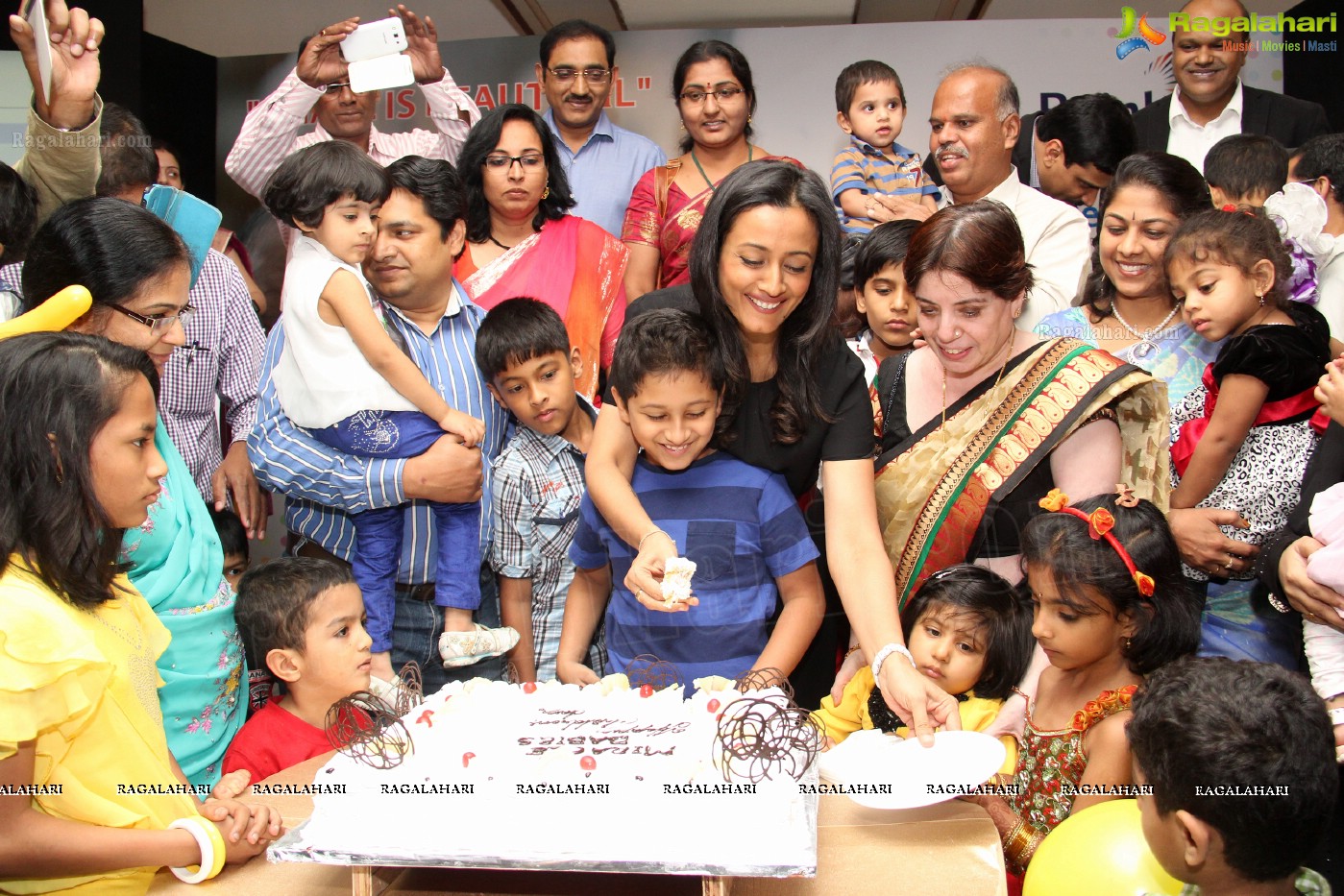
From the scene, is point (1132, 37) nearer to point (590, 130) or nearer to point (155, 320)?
point (590, 130)

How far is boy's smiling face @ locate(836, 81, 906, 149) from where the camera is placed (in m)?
3.99

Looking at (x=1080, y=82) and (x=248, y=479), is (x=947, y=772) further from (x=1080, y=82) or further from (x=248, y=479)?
(x=1080, y=82)

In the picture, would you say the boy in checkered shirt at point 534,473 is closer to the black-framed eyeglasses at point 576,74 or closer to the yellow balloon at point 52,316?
the yellow balloon at point 52,316

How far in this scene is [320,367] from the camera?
113 inches

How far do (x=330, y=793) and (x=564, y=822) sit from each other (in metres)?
0.38

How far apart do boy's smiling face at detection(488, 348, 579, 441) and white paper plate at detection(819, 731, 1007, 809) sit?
1300 millimetres

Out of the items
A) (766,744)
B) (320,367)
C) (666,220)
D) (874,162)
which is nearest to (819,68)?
(874,162)

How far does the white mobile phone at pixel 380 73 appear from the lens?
3.48m

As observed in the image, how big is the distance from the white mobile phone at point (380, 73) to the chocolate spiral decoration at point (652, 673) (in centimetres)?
209

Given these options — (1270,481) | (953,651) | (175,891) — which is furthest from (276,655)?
(1270,481)

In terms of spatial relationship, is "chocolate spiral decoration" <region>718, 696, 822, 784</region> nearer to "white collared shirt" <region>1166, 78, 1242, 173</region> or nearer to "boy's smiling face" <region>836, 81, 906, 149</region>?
"boy's smiling face" <region>836, 81, 906, 149</region>

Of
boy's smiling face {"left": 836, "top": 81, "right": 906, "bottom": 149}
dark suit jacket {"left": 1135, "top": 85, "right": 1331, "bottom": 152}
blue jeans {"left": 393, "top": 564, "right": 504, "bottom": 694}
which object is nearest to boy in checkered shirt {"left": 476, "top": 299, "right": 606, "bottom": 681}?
blue jeans {"left": 393, "top": 564, "right": 504, "bottom": 694}

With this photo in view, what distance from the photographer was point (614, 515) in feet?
7.55

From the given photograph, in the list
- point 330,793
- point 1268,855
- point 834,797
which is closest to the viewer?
point 1268,855
